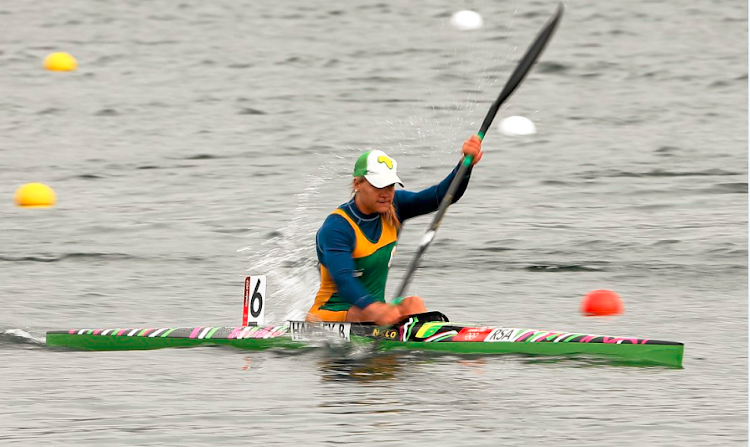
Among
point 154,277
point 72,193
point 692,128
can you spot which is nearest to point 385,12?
point 692,128

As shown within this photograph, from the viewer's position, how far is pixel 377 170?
8.38 metres

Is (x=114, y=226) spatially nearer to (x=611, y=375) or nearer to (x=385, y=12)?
(x=611, y=375)

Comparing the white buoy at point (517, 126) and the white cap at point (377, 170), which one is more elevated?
the white cap at point (377, 170)

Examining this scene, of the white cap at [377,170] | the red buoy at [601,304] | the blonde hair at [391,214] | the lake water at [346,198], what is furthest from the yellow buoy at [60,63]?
the white cap at [377,170]

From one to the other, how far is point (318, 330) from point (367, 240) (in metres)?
0.65

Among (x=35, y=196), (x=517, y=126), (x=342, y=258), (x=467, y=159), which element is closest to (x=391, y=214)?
(x=342, y=258)

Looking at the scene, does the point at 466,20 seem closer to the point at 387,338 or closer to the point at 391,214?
the point at 391,214

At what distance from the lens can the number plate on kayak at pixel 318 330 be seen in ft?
28.5

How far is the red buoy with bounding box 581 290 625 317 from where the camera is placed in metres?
9.99

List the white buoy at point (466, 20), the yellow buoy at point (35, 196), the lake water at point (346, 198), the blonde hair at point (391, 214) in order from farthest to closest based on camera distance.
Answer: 1. the white buoy at point (466, 20)
2. the yellow buoy at point (35, 196)
3. the blonde hair at point (391, 214)
4. the lake water at point (346, 198)

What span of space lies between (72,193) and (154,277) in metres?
4.00

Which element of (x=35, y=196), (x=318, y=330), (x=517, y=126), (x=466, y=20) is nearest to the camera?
(x=318, y=330)

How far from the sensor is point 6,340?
9297mm

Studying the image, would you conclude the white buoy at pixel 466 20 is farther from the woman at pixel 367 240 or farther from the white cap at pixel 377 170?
the white cap at pixel 377 170
